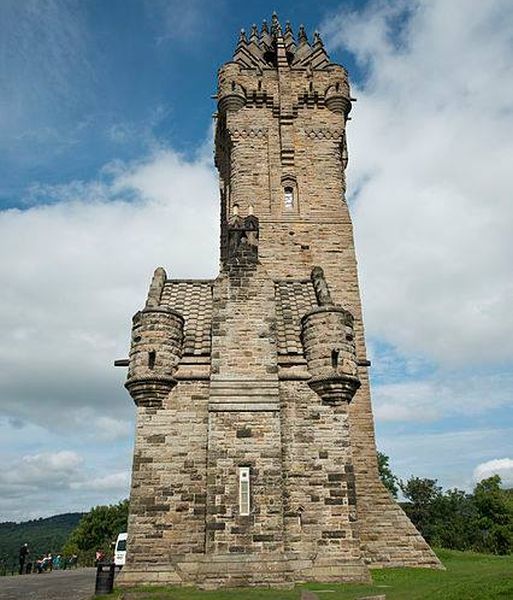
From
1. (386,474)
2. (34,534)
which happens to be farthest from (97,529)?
(34,534)

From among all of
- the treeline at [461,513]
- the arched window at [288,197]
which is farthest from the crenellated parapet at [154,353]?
the treeline at [461,513]

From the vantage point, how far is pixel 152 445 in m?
13.0

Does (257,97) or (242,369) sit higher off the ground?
(257,97)

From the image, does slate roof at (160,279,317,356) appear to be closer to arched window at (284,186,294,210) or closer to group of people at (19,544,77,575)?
arched window at (284,186,294,210)

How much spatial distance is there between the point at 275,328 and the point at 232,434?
291cm

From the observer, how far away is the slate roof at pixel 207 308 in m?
14.4

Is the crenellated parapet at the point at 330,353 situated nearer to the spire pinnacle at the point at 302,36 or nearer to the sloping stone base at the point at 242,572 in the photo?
the sloping stone base at the point at 242,572

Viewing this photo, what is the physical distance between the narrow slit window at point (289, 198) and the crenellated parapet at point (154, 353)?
1065 cm

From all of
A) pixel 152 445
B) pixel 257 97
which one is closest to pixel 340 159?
pixel 257 97

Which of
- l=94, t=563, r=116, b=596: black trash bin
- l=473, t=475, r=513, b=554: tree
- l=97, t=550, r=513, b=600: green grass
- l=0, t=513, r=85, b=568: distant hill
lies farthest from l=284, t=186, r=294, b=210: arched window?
l=0, t=513, r=85, b=568: distant hill

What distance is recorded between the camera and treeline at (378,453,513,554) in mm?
40500

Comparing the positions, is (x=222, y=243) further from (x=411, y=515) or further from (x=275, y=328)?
(x=411, y=515)

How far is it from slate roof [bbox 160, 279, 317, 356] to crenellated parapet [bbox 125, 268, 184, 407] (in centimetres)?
47

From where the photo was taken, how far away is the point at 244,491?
1226 centimetres
